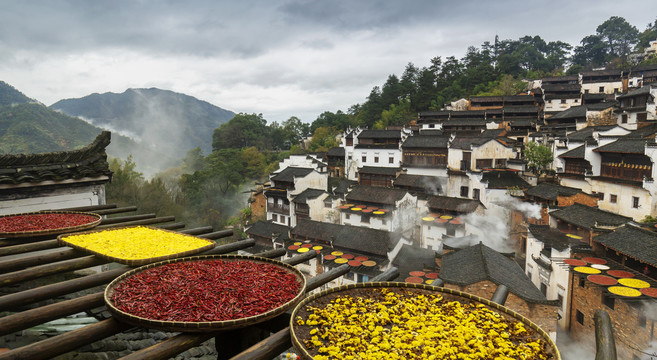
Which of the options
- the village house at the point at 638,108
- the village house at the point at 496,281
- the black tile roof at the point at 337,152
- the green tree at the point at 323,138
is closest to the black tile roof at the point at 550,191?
the village house at the point at 496,281

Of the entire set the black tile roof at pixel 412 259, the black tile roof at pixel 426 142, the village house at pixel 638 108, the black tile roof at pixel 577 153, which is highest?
the village house at pixel 638 108

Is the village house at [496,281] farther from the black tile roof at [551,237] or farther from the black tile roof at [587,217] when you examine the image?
the black tile roof at [587,217]

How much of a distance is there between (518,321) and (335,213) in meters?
29.9

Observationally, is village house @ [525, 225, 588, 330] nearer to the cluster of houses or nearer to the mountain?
the cluster of houses

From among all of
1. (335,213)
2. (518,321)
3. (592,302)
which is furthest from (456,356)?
(335,213)

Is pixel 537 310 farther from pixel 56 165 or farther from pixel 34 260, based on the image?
pixel 56 165

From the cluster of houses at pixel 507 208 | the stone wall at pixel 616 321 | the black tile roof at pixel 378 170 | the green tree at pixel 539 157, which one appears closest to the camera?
the stone wall at pixel 616 321

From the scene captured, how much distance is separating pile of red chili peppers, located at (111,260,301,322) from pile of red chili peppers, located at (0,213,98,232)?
2.83 meters

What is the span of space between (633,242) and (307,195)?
77.7 feet

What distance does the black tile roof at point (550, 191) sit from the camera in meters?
24.2

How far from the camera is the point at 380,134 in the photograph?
39562 millimetres

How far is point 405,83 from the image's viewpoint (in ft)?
201

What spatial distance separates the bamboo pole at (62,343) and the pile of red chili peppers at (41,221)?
11.2ft

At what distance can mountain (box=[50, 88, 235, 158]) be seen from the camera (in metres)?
119
